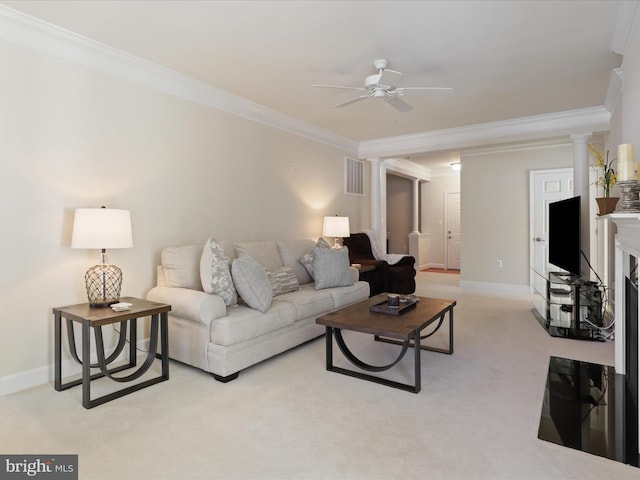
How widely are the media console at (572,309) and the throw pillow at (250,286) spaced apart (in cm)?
297

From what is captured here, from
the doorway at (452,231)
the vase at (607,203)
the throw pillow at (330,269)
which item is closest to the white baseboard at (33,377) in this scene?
the throw pillow at (330,269)

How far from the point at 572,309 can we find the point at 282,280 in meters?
3.25

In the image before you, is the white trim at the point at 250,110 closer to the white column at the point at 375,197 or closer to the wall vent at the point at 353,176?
the wall vent at the point at 353,176

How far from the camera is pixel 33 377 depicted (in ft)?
9.01

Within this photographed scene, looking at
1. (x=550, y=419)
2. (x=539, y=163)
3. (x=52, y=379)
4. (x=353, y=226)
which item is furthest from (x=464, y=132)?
(x=52, y=379)

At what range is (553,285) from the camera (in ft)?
15.9

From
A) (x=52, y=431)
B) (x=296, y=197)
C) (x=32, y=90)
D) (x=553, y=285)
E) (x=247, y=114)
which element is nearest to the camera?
(x=52, y=431)

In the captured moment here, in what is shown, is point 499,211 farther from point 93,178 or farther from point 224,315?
point 93,178

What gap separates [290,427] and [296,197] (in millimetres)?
3550

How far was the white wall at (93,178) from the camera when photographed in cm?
267

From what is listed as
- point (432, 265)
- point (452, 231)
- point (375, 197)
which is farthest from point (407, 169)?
point (432, 265)

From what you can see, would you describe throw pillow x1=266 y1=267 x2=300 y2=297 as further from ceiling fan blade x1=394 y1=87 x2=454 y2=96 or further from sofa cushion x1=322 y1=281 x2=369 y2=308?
ceiling fan blade x1=394 y1=87 x2=454 y2=96

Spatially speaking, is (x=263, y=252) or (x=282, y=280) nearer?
(x=282, y=280)

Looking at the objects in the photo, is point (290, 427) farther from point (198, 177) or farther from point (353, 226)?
point (353, 226)
